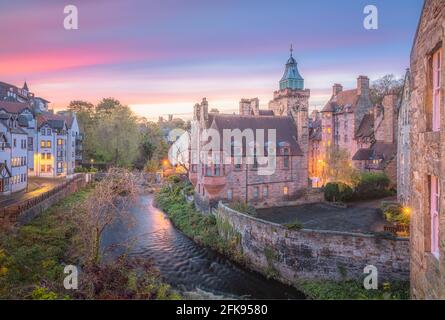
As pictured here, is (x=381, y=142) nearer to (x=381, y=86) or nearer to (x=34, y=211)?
(x=381, y=86)

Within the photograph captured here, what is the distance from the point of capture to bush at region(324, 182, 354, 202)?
34.0 metres

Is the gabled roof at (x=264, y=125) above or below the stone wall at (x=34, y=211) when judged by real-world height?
above

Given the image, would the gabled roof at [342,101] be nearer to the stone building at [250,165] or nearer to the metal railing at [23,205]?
the stone building at [250,165]

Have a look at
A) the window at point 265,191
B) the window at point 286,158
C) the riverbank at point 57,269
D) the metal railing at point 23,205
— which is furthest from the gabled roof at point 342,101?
A: the metal railing at point 23,205

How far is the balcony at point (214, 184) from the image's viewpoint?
102 feet

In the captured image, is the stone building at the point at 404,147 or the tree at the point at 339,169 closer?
the stone building at the point at 404,147

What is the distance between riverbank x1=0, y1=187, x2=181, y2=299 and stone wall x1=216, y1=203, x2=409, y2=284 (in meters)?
7.38

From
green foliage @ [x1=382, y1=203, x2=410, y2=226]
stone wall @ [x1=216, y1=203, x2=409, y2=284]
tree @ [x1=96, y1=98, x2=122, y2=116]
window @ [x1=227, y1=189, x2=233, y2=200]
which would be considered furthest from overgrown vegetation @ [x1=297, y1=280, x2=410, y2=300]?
tree @ [x1=96, y1=98, x2=122, y2=116]

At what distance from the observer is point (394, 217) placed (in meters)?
24.3

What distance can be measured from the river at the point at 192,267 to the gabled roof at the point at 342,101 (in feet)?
94.2

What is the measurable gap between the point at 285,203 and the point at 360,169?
13.5 meters

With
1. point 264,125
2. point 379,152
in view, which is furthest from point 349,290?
point 379,152
